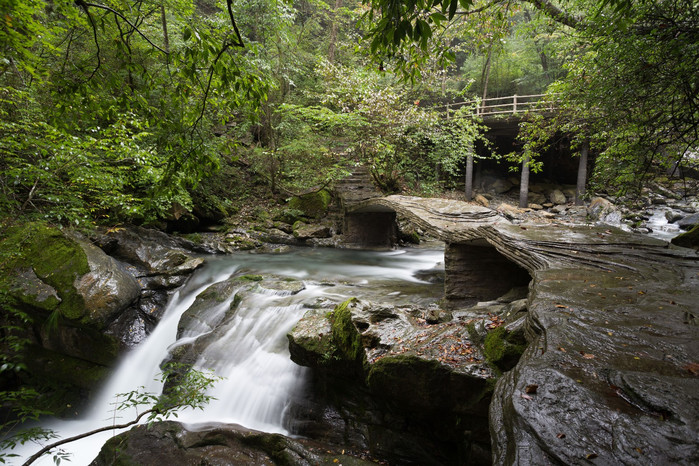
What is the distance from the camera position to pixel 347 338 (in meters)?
3.81

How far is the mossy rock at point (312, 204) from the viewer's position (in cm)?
1364

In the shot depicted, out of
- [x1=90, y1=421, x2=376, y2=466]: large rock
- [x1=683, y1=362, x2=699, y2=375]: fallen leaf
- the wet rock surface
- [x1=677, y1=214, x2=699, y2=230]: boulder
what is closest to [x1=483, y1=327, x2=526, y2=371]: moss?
[x1=683, y1=362, x2=699, y2=375]: fallen leaf

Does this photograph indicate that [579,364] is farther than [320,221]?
No

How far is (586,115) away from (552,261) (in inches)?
101

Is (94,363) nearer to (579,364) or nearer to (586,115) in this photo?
(579,364)

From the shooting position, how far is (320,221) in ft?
44.3

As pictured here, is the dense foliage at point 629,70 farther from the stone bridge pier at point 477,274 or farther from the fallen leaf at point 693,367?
the fallen leaf at point 693,367

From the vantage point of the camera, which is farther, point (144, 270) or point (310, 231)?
point (310, 231)

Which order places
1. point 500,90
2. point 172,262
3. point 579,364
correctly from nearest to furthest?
point 579,364 < point 172,262 < point 500,90

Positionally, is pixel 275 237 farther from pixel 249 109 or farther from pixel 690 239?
pixel 690 239

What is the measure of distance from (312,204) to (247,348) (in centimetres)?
905

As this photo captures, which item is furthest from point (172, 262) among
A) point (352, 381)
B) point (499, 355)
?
point (499, 355)

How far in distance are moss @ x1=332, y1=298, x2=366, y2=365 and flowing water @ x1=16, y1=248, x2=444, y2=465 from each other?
3.25 feet

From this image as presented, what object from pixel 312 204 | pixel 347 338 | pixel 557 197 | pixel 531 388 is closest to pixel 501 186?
pixel 557 197
